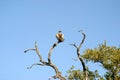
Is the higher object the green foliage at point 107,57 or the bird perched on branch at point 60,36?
the bird perched on branch at point 60,36

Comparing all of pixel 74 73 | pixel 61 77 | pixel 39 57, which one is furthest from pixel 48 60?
pixel 74 73

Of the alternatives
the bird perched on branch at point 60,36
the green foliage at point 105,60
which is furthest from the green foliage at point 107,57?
the bird perched on branch at point 60,36

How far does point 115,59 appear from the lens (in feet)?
118

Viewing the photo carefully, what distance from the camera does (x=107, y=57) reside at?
36.7m

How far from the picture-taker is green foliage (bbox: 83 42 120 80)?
1412 inches

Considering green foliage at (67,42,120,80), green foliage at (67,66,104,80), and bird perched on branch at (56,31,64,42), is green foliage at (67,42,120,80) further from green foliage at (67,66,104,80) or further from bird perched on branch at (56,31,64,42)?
bird perched on branch at (56,31,64,42)

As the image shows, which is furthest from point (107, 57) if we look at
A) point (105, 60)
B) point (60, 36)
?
point (60, 36)

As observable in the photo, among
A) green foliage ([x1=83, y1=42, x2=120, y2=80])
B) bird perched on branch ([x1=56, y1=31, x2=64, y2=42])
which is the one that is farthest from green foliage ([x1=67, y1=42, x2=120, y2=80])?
bird perched on branch ([x1=56, y1=31, x2=64, y2=42])

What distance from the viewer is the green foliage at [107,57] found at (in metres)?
35.9

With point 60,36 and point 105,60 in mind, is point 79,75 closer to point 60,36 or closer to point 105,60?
point 105,60

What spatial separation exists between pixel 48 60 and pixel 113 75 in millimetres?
22787

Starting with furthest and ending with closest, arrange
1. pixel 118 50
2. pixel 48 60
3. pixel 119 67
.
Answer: pixel 118 50 < pixel 119 67 < pixel 48 60

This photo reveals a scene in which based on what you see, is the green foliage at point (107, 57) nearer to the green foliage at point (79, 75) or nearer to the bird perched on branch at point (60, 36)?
the green foliage at point (79, 75)

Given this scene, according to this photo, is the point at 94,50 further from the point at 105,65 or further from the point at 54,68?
the point at 54,68
